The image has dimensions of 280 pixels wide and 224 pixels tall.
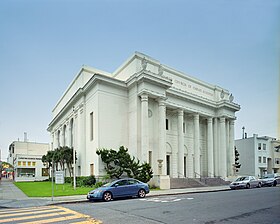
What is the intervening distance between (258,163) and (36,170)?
57.9 m

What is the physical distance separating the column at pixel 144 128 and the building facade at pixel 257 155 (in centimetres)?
3869

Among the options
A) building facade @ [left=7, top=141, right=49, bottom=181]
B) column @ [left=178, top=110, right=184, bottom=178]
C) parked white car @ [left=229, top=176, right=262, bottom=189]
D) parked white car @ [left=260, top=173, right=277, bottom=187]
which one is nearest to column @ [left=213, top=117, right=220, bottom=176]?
column @ [left=178, top=110, right=184, bottom=178]

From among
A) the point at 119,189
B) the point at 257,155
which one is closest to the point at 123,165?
the point at 119,189

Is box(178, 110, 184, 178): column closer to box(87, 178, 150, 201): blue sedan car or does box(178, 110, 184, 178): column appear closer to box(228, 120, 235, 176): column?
box(228, 120, 235, 176): column

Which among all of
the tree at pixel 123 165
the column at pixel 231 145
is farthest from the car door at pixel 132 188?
the column at pixel 231 145

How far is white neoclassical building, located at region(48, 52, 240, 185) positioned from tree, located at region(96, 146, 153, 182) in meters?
1.55

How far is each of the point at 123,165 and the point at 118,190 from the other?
1133cm

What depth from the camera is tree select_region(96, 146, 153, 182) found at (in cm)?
2916

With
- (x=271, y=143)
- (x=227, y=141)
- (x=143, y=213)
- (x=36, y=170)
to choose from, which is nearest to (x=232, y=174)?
(x=227, y=141)

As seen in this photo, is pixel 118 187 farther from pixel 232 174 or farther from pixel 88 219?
pixel 232 174

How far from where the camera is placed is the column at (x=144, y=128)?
102ft

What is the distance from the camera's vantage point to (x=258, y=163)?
203 feet

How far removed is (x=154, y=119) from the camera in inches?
1364

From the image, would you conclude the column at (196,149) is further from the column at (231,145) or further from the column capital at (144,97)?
the column capital at (144,97)
